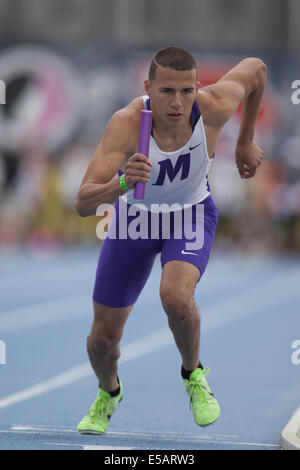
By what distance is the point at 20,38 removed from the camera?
24516mm

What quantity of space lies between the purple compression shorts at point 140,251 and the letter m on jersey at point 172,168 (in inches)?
12.7

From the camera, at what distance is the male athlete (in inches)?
213

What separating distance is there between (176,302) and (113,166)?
3.08 feet

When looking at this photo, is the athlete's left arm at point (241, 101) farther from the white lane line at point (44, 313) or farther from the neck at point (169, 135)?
the white lane line at point (44, 313)

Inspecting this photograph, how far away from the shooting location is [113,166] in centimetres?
539

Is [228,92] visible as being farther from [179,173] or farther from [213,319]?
[213,319]

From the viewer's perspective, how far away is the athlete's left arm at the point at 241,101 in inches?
231

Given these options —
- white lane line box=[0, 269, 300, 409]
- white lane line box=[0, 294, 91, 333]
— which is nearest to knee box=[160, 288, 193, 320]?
white lane line box=[0, 269, 300, 409]

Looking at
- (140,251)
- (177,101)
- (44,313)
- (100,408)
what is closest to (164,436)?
(100,408)

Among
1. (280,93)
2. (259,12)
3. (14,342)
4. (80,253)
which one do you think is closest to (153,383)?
(14,342)

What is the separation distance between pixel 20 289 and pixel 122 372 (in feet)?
27.7

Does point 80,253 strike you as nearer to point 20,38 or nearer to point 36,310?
point 20,38

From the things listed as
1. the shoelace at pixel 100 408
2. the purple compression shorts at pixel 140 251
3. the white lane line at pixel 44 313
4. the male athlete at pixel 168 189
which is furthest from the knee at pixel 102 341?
the white lane line at pixel 44 313

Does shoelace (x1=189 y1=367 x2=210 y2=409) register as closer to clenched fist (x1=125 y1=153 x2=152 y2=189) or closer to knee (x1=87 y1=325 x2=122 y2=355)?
knee (x1=87 y1=325 x2=122 y2=355)
